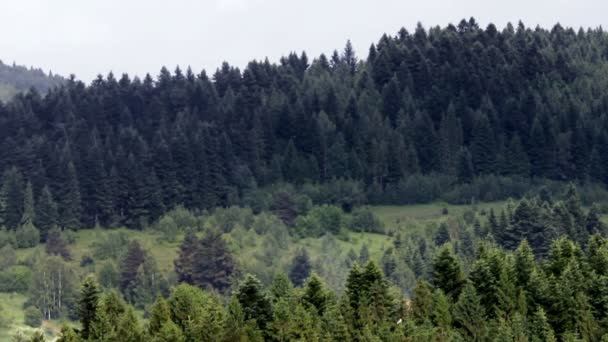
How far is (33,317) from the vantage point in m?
159

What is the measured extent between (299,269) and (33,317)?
134 ft

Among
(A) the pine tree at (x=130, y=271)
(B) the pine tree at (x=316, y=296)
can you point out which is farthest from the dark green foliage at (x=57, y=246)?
(B) the pine tree at (x=316, y=296)

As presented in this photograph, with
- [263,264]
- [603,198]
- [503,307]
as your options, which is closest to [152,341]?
[503,307]

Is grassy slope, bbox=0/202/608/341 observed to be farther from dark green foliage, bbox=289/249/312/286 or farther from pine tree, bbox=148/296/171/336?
pine tree, bbox=148/296/171/336

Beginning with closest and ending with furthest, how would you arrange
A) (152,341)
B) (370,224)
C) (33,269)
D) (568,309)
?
(152,341) → (568,309) → (33,269) → (370,224)

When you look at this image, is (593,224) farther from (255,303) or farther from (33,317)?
(255,303)

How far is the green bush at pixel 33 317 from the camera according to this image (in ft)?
516

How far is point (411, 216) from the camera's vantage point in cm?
19488

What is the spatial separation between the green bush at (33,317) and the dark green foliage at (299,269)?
125ft

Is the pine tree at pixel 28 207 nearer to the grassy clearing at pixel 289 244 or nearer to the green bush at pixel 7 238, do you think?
the green bush at pixel 7 238

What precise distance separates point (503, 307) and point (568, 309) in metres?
5.18

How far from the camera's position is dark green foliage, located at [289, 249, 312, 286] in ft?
561

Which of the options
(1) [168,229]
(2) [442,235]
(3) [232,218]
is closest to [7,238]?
(1) [168,229]

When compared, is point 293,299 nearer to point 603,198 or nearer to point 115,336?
point 115,336
